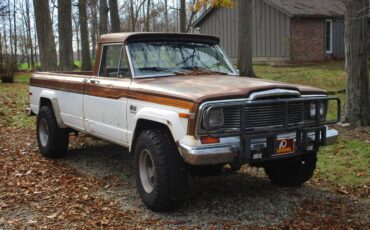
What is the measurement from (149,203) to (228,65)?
249 cm

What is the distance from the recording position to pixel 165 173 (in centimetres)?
506

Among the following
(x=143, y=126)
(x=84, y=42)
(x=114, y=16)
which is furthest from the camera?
(x=84, y=42)

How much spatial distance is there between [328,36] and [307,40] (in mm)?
2325

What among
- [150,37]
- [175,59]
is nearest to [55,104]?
[150,37]

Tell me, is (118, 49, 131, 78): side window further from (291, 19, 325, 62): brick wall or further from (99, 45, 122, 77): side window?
(291, 19, 325, 62): brick wall

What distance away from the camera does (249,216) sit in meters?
5.17

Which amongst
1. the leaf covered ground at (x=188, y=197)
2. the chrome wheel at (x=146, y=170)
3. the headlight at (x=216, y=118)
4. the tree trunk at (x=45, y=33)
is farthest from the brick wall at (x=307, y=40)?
the headlight at (x=216, y=118)

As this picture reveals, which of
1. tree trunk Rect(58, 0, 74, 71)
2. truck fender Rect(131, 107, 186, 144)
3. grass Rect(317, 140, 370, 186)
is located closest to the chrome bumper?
truck fender Rect(131, 107, 186, 144)

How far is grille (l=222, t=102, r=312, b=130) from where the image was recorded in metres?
4.90

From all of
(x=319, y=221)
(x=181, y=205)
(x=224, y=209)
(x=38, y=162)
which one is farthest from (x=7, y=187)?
(x=319, y=221)

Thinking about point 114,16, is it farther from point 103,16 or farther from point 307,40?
point 307,40

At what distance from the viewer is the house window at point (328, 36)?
98.9 ft

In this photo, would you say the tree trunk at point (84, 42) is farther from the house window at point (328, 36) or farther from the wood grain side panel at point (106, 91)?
the wood grain side panel at point (106, 91)

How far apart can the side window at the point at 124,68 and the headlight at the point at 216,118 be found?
1740 millimetres
